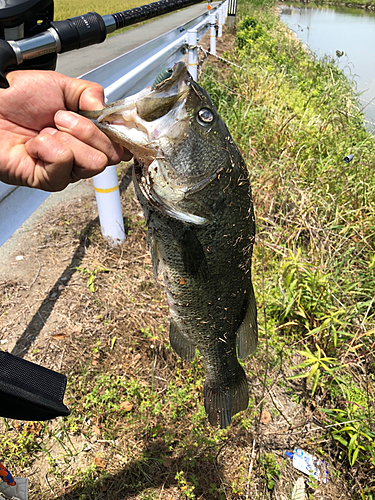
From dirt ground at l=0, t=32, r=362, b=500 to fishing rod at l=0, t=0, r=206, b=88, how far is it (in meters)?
2.00

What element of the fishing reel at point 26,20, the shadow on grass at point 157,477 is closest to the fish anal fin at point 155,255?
the fishing reel at point 26,20

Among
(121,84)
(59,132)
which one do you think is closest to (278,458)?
(59,132)

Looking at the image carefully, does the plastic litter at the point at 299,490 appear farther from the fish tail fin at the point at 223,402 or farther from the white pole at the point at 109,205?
the white pole at the point at 109,205

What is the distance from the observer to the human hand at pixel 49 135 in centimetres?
125

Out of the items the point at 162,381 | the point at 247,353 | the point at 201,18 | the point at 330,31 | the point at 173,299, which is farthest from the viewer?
the point at 330,31

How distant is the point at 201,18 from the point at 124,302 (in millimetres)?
9305

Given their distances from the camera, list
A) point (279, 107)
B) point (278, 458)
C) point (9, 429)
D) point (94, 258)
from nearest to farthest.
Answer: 1. point (9, 429)
2. point (278, 458)
3. point (94, 258)
4. point (279, 107)

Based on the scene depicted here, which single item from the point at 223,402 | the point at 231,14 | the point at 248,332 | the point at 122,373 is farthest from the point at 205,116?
the point at 231,14

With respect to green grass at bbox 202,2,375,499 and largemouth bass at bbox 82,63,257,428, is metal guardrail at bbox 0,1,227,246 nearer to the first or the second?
largemouth bass at bbox 82,63,257,428

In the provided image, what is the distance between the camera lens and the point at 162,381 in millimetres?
2789

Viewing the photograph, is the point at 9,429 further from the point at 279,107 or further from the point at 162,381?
the point at 279,107

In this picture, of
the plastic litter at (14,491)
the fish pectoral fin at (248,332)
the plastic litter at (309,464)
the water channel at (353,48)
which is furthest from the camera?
the water channel at (353,48)

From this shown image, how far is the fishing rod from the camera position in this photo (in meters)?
1.29

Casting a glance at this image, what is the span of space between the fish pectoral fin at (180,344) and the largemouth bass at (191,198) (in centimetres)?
11
